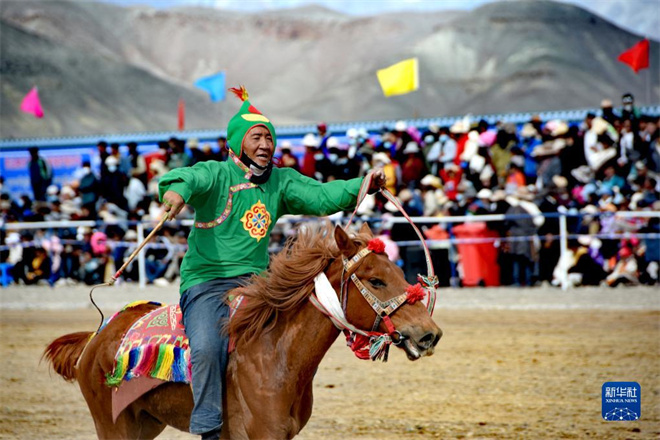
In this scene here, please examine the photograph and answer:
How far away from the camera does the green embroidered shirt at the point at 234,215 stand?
522 centimetres

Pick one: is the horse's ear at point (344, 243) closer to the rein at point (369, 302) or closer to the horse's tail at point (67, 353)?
the rein at point (369, 302)

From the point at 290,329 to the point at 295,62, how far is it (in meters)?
66.7

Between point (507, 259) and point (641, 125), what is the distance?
2.94 metres

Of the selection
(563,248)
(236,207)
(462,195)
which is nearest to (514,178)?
(462,195)

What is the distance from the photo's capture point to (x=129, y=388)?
531cm

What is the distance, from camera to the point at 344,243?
486 centimetres

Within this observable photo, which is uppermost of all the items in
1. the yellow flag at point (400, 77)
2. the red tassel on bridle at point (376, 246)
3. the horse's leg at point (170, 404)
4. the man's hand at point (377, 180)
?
the yellow flag at point (400, 77)

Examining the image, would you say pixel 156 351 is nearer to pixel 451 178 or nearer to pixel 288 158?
pixel 451 178

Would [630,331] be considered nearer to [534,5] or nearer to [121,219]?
[121,219]

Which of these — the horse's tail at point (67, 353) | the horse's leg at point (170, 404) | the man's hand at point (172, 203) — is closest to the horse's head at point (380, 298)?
the man's hand at point (172, 203)

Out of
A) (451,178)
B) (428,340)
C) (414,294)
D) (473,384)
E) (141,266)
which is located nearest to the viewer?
(428,340)

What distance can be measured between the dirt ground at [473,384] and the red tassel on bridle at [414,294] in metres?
2.66

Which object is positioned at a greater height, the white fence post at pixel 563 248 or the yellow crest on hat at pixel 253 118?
the yellow crest on hat at pixel 253 118

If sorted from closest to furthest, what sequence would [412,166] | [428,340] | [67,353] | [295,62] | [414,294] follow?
[428,340] < [414,294] < [67,353] < [412,166] < [295,62]
